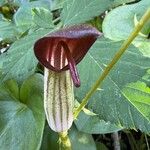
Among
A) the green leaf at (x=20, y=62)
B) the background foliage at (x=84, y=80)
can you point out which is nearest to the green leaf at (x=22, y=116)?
the background foliage at (x=84, y=80)

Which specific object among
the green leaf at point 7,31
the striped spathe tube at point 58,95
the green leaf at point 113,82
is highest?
the striped spathe tube at point 58,95

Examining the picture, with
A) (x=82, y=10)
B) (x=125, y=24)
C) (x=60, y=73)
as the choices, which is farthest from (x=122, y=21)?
(x=60, y=73)

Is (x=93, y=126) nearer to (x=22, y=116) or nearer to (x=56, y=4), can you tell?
(x=22, y=116)

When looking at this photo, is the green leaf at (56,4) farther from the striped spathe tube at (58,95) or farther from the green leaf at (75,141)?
the striped spathe tube at (58,95)

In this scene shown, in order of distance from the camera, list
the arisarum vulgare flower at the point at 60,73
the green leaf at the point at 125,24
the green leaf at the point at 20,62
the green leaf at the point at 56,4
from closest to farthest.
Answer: the arisarum vulgare flower at the point at 60,73, the green leaf at the point at 20,62, the green leaf at the point at 125,24, the green leaf at the point at 56,4

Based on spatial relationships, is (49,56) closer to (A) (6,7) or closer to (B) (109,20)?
(B) (109,20)

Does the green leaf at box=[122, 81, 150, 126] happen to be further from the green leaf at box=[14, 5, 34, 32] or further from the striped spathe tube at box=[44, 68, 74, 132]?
the green leaf at box=[14, 5, 34, 32]
